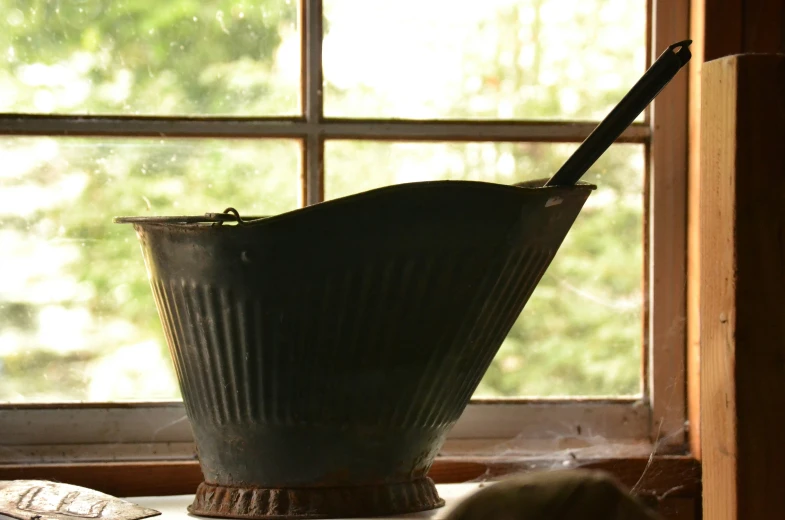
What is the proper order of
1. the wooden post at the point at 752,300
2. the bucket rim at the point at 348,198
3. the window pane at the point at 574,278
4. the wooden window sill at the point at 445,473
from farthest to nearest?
the window pane at the point at 574,278 → the wooden window sill at the point at 445,473 → the bucket rim at the point at 348,198 → the wooden post at the point at 752,300

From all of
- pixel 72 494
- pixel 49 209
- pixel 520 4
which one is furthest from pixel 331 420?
pixel 520 4

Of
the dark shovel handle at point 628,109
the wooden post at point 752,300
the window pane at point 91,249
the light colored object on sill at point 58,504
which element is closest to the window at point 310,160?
the window pane at point 91,249

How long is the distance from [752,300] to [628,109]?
240 millimetres

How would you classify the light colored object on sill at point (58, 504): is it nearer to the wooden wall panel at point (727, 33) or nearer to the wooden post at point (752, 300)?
the wooden post at point (752, 300)

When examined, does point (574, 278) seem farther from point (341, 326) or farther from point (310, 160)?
point (341, 326)

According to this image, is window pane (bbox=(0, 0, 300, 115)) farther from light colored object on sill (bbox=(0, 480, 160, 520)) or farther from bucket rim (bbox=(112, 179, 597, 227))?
light colored object on sill (bbox=(0, 480, 160, 520))

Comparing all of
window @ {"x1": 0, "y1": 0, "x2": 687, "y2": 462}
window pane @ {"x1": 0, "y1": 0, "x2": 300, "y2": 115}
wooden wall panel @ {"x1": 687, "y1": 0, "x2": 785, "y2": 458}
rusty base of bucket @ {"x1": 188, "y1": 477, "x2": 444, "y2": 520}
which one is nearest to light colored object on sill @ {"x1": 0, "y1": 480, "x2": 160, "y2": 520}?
rusty base of bucket @ {"x1": 188, "y1": 477, "x2": 444, "y2": 520}

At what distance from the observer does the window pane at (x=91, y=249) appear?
1149 mm

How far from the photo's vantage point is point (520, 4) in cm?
121

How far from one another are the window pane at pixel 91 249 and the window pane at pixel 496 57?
0.62 ft

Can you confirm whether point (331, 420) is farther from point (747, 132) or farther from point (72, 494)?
point (747, 132)

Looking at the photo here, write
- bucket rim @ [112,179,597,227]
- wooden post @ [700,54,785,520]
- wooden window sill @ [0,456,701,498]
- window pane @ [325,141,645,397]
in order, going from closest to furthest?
wooden post @ [700,54,785,520] < bucket rim @ [112,179,597,227] < wooden window sill @ [0,456,701,498] < window pane @ [325,141,645,397]

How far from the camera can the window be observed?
1.15 m

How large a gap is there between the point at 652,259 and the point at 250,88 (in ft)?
1.97
